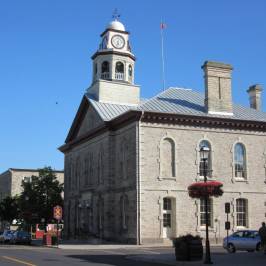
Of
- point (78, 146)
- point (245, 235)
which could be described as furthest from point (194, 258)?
point (78, 146)

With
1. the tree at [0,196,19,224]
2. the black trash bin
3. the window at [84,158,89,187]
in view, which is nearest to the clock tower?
the window at [84,158,89,187]

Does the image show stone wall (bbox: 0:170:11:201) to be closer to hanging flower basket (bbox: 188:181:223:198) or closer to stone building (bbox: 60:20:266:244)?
stone building (bbox: 60:20:266:244)

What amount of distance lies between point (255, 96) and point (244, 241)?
947 inches

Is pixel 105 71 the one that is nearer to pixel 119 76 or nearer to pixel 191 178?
pixel 119 76

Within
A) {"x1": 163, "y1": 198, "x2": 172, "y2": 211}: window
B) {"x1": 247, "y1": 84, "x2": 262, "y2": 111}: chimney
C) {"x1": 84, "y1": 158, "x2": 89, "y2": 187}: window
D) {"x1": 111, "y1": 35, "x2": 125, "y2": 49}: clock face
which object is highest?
{"x1": 111, "y1": 35, "x2": 125, "y2": 49}: clock face

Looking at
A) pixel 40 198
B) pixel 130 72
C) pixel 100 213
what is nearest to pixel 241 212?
pixel 100 213

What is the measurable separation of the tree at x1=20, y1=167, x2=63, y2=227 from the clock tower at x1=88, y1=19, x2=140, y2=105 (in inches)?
608

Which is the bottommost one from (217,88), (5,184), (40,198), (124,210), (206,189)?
(124,210)

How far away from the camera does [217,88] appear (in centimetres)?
4466

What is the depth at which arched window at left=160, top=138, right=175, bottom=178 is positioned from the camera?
41938 mm

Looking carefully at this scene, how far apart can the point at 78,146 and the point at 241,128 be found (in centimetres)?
1795

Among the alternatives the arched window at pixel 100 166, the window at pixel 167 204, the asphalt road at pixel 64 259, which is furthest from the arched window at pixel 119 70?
the asphalt road at pixel 64 259

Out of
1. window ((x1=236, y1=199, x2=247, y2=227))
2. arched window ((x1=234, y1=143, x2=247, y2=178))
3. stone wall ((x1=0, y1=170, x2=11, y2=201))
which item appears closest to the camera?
window ((x1=236, y1=199, x2=247, y2=227))

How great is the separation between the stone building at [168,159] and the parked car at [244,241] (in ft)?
30.5
